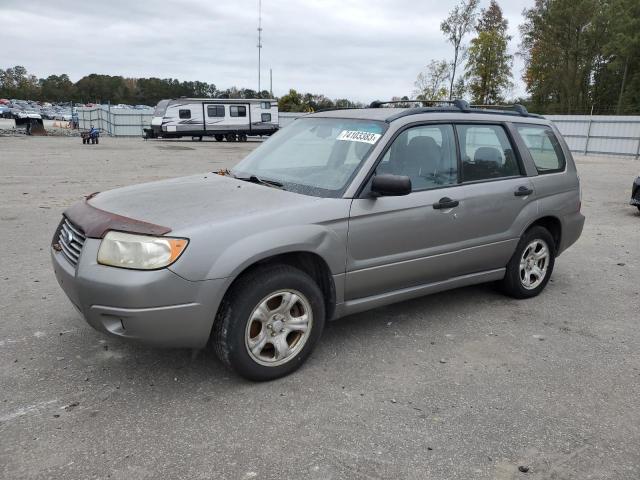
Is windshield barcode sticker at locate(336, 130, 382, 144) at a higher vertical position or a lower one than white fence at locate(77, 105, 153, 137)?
higher

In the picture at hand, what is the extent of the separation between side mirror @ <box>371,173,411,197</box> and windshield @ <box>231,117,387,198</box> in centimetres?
23

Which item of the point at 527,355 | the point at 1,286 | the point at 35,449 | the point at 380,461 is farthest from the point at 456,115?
the point at 1,286

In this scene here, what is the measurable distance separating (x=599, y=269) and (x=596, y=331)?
2118 mm

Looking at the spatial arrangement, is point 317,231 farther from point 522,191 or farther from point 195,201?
point 522,191

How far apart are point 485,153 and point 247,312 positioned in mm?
2594

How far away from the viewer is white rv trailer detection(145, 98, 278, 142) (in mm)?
33844

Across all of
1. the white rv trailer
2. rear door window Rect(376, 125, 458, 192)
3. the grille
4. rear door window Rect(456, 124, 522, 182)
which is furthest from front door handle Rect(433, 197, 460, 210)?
the white rv trailer

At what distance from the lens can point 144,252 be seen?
2916 millimetres

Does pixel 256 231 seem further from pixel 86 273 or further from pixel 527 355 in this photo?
pixel 527 355

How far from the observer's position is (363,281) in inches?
145

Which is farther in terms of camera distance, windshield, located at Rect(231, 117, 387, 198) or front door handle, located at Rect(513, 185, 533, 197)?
front door handle, located at Rect(513, 185, 533, 197)

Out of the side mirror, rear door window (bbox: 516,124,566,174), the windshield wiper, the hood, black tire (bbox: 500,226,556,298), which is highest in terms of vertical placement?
rear door window (bbox: 516,124,566,174)

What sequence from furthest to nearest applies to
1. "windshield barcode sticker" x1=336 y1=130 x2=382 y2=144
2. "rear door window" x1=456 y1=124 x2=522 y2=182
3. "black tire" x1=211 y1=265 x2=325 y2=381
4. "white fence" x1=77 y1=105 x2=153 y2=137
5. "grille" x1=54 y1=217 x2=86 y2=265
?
"white fence" x1=77 y1=105 x2=153 y2=137
"rear door window" x1=456 y1=124 x2=522 y2=182
"windshield barcode sticker" x1=336 y1=130 x2=382 y2=144
"grille" x1=54 y1=217 x2=86 y2=265
"black tire" x1=211 y1=265 x2=325 y2=381

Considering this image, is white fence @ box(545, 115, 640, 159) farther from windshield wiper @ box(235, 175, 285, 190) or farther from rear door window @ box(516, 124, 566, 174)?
windshield wiper @ box(235, 175, 285, 190)
